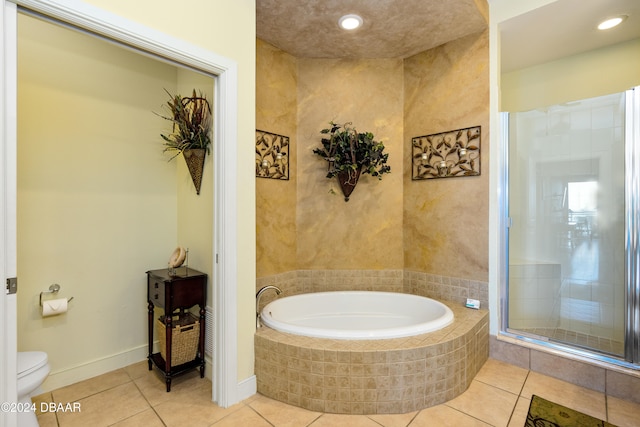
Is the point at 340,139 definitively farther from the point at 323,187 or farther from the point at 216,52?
the point at 216,52

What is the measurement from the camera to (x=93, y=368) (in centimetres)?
225

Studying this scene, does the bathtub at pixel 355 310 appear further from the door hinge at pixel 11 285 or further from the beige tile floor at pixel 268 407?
the door hinge at pixel 11 285

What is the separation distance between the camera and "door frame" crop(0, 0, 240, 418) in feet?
3.96

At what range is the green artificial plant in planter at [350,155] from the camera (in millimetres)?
2719

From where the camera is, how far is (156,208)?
2.55m

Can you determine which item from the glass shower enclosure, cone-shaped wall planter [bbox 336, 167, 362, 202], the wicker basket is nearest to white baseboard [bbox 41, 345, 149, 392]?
the wicker basket

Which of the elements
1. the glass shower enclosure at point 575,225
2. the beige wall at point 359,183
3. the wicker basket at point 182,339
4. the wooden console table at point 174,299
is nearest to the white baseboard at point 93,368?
the wooden console table at point 174,299

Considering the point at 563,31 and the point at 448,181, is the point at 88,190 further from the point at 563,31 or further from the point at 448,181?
the point at 563,31

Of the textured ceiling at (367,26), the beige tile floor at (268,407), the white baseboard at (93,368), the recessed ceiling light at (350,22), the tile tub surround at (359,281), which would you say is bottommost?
the beige tile floor at (268,407)

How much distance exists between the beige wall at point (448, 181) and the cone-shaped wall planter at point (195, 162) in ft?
6.02

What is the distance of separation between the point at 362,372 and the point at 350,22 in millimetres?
2436

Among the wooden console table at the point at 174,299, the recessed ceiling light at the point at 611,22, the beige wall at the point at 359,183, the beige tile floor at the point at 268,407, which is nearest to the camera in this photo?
the beige tile floor at the point at 268,407

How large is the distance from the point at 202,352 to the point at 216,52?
2.00 metres

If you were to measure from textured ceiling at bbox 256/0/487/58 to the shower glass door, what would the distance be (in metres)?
0.91
